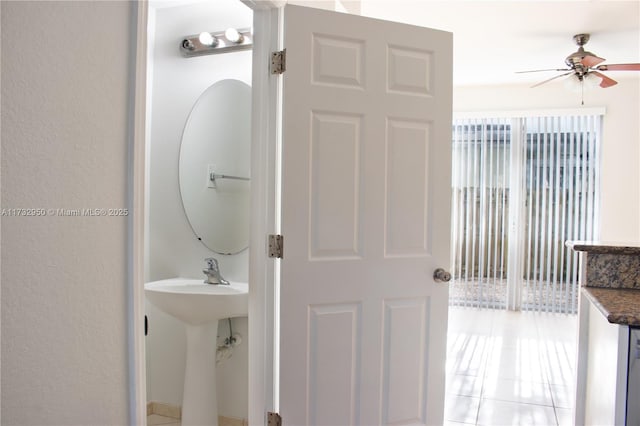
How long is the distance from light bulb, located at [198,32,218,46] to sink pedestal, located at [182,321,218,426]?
1505 mm

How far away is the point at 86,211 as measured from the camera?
103cm

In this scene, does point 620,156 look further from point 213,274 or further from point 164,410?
point 164,410

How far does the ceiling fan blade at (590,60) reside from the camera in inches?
154

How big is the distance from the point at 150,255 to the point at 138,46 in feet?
6.00

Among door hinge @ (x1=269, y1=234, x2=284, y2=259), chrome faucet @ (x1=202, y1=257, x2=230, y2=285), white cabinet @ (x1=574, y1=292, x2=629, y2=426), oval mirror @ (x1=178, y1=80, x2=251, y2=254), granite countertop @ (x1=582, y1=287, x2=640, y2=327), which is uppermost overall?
oval mirror @ (x1=178, y1=80, x2=251, y2=254)

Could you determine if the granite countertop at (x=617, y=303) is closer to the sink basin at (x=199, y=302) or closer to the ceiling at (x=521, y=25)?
the sink basin at (x=199, y=302)

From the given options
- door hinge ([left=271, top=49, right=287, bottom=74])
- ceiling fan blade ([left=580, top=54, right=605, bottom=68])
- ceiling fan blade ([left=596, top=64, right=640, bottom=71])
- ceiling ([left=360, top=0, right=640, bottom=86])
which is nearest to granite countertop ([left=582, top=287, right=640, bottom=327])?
door hinge ([left=271, top=49, right=287, bottom=74])

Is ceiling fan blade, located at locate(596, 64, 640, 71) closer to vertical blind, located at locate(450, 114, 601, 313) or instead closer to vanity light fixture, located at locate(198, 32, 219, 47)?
vertical blind, located at locate(450, 114, 601, 313)

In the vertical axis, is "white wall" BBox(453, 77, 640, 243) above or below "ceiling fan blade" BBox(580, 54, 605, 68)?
below

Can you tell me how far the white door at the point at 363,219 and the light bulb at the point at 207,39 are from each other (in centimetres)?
78

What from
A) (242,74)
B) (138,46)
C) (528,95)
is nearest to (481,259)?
(528,95)

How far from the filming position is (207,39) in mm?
2576

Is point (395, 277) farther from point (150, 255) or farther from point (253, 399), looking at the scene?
point (150, 255)

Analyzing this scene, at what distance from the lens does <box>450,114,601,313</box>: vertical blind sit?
564cm
